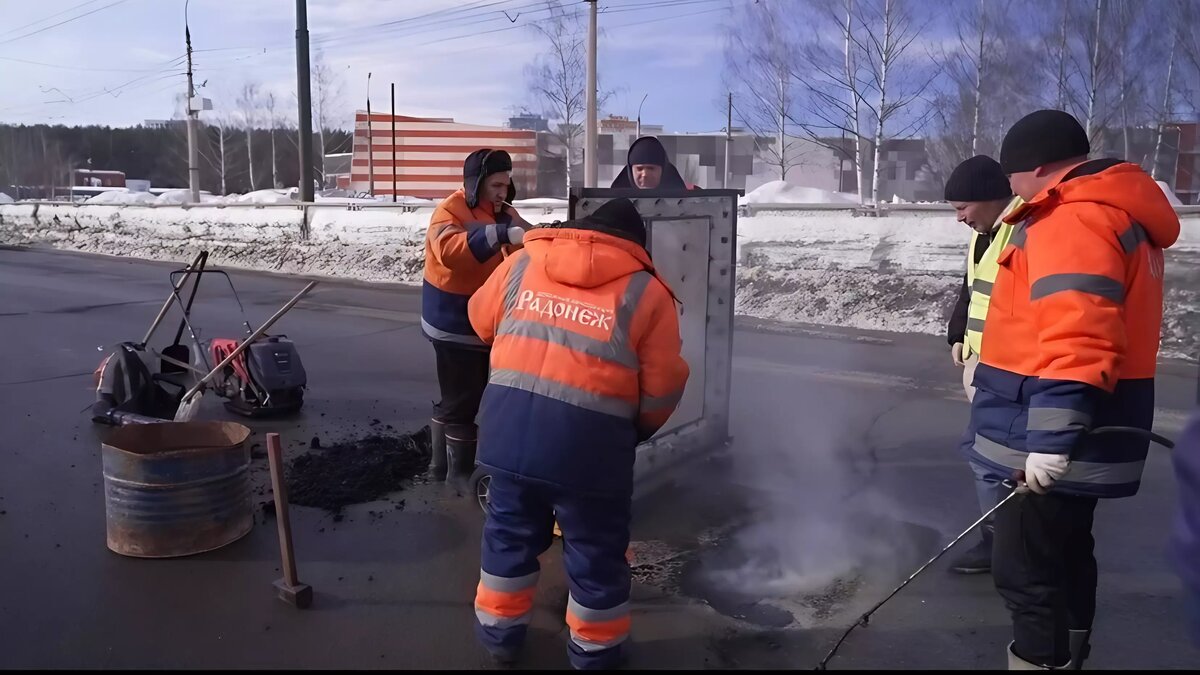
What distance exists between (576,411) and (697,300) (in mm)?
2023

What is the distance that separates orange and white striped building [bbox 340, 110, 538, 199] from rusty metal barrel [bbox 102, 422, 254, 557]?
44567 millimetres

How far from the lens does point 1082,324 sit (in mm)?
2408

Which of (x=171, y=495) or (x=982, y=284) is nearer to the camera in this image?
(x=982, y=284)

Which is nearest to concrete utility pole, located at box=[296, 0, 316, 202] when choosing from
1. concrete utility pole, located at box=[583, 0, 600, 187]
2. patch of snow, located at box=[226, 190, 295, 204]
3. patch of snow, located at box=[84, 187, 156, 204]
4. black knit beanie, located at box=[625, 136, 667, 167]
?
patch of snow, located at box=[226, 190, 295, 204]

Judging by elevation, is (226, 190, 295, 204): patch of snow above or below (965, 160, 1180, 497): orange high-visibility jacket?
above

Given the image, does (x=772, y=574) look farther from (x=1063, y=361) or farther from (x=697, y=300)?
(x=1063, y=361)

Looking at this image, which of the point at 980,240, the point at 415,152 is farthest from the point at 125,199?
the point at 980,240

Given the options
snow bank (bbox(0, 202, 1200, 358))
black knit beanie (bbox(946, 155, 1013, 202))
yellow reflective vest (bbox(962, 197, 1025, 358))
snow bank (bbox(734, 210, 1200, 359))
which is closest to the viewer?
yellow reflective vest (bbox(962, 197, 1025, 358))

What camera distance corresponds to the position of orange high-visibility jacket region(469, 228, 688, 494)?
2863 millimetres

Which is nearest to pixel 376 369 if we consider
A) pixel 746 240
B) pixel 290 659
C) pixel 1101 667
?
pixel 290 659

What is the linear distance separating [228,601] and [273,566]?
13.9 inches

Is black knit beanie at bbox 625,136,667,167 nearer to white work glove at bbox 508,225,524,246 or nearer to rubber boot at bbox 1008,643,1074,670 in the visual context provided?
white work glove at bbox 508,225,524,246

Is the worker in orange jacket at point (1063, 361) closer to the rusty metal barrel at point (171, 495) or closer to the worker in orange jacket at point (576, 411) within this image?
the worker in orange jacket at point (576, 411)

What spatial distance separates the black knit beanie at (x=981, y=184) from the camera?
148 inches
